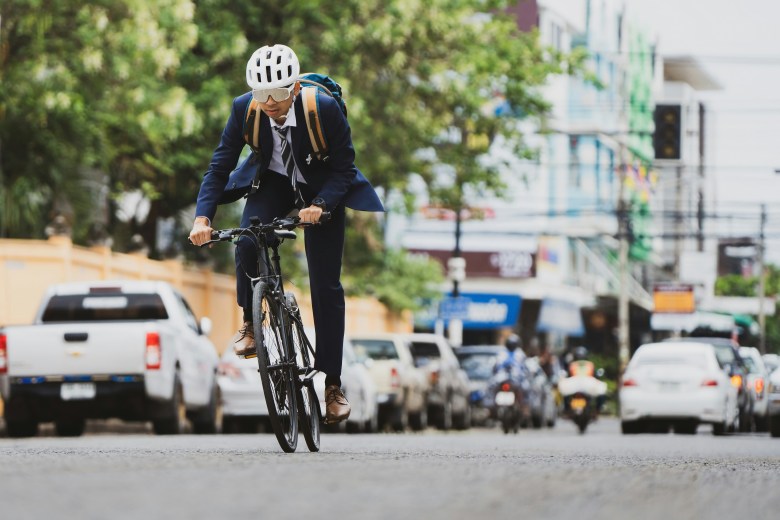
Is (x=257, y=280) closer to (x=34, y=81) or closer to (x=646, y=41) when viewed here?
(x=34, y=81)

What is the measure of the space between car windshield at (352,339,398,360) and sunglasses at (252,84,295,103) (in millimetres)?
18941

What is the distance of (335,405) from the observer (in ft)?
31.6

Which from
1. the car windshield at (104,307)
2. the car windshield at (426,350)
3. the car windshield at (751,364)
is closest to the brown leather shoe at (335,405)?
the car windshield at (104,307)

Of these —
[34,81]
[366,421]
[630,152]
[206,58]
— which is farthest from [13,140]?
[630,152]

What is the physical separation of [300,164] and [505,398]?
64.5 feet

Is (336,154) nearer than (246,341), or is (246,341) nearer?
(246,341)

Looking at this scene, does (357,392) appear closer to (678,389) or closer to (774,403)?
(774,403)

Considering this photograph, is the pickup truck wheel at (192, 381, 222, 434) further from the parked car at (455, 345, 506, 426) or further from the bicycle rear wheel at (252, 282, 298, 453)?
the parked car at (455, 345, 506, 426)

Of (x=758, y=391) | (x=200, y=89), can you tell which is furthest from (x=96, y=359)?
(x=758, y=391)

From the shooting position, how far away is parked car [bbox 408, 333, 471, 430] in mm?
30078

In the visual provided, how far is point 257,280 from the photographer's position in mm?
9258

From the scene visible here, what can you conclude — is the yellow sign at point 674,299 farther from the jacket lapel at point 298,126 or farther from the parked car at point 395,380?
the jacket lapel at point 298,126

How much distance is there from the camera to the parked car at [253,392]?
22.2 metres

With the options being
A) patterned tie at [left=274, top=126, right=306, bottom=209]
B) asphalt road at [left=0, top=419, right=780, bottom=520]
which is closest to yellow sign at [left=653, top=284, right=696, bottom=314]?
patterned tie at [left=274, top=126, right=306, bottom=209]
